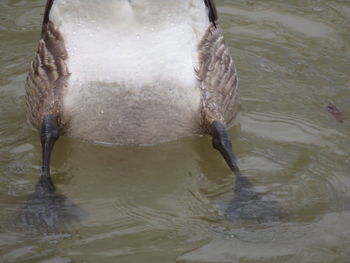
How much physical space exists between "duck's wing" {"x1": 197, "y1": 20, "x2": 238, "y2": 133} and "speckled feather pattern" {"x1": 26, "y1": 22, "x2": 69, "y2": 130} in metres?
1.03

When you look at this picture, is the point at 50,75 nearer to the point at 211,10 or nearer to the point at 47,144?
the point at 47,144

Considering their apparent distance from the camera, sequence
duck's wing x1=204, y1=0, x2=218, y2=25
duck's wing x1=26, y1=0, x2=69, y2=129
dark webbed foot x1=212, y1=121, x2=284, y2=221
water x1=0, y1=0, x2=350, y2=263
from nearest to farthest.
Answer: water x1=0, y1=0, x2=350, y2=263 → dark webbed foot x1=212, y1=121, x2=284, y2=221 → duck's wing x1=26, y1=0, x2=69, y2=129 → duck's wing x1=204, y1=0, x2=218, y2=25

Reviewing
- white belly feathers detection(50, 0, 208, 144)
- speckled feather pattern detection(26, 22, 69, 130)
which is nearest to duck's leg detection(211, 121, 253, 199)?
white belly feathers detection(50, 0, 208, 144)

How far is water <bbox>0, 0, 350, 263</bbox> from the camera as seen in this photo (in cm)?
454

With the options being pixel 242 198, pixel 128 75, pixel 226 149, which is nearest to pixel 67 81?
pixel 128 75

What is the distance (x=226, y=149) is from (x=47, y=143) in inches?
51.6

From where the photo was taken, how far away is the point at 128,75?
17.4 feet

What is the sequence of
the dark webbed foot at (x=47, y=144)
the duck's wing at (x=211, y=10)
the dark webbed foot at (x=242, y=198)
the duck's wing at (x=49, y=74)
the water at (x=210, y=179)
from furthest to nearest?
the duck's wing at (x=211, y=10)
the duck's wing at (x=49, y=74)
the dark webbed foot at (x=47, y=144)
the dark webbed foot at (x=242, y=198)
the water at (x=210, y=179)

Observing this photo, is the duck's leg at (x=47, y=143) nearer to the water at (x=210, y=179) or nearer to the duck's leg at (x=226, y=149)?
the water at (x=210, y=179)

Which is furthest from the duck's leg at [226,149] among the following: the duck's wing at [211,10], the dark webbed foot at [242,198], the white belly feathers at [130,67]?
the duck's wing at [211,10]

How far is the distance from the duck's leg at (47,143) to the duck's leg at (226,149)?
1.17m

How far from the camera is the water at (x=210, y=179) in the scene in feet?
14.9

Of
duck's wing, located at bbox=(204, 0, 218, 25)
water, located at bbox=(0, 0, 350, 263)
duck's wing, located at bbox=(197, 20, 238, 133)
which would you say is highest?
duck's wing, located at bbox=(204, 0, 218, 25)

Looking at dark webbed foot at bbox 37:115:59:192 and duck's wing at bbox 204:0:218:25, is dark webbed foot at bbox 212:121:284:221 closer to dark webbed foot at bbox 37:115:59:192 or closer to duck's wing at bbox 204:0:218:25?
duck's wing at bbox 204:0:218:25
